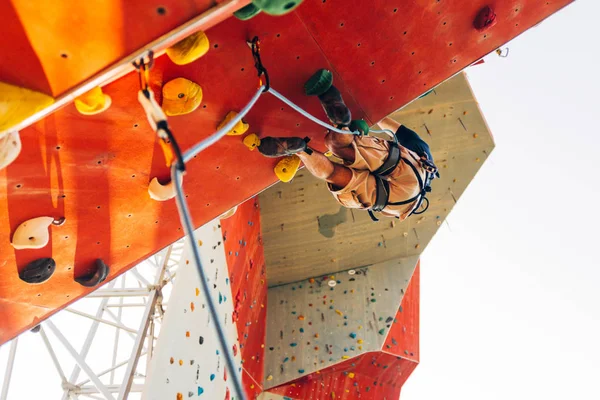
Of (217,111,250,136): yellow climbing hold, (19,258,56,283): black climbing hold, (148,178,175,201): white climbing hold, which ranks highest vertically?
(217,111,250,136): yellow climbing hold

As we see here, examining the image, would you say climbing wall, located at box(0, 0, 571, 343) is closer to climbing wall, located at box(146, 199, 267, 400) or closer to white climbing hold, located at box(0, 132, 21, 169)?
white climbing hold, located at box(0, 132, 21, 169)

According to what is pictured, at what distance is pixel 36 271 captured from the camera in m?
1.69

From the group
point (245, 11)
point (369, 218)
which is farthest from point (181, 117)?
point (369, 218)

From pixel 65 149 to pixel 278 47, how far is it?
0.85 meters

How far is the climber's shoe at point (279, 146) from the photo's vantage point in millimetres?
1927

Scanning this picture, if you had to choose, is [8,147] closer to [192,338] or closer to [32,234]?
[32,234]

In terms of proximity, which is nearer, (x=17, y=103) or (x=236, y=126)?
(x=17, y=103)

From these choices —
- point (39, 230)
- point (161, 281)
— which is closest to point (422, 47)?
point (39, 230)

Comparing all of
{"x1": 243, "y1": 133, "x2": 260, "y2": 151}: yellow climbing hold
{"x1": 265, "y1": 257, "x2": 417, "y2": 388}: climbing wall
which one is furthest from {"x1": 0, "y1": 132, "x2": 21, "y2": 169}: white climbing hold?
{"x1": 265, "y1": 257, "x2": 417, "y2": 388}: climbing wall

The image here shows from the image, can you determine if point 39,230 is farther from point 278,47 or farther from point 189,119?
point 278,47

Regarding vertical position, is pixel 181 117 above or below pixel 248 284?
below

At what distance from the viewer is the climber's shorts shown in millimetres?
2367

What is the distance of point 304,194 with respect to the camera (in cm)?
522

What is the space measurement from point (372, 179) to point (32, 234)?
5.41 feet
